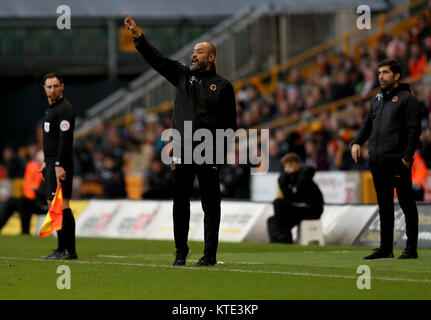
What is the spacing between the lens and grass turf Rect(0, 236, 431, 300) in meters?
8.93

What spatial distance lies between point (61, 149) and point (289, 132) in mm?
13538

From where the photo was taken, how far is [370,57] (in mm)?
27094

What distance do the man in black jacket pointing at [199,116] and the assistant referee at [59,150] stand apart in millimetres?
2129

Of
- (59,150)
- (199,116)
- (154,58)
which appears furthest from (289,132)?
(154,58)

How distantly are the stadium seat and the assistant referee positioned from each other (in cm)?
505

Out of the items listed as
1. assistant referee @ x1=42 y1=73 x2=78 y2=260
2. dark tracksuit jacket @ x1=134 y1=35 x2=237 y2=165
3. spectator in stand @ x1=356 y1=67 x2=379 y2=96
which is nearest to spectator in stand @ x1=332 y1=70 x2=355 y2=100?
spectator in stand @ x1=356 y1=67 x2=379 y2=96

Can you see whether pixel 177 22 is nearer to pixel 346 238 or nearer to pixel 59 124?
pixel 346 238

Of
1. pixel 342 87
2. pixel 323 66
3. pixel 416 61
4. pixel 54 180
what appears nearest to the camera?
pixel 54 180

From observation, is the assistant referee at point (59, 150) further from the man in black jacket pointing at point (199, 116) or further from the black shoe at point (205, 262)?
the black shoe at point (205, 262)

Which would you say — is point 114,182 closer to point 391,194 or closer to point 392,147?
point 391,194

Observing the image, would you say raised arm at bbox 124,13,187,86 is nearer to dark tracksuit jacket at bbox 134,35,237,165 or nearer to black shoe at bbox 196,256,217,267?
dark tracksuit jacket at bbox 134,35,237,165

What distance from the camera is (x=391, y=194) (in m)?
12.6

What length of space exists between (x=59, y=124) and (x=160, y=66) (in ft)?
7.64
